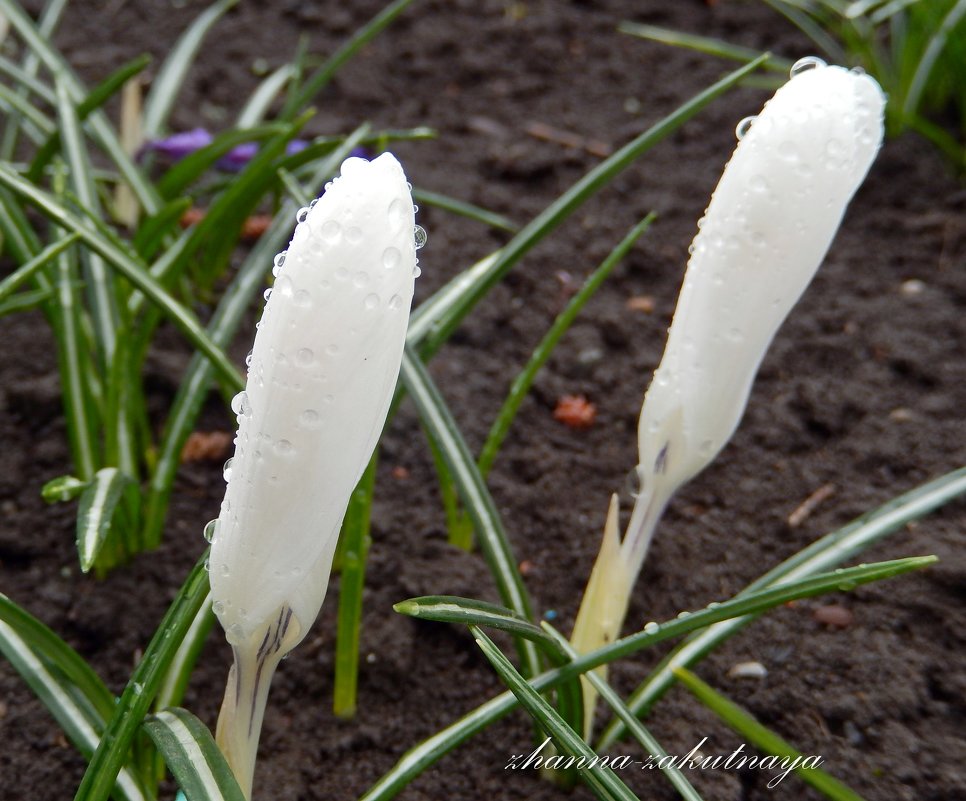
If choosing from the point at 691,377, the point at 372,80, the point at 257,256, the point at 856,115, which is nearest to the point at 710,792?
the point at 691,377

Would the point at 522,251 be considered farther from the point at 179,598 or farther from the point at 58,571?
the point at 58,571

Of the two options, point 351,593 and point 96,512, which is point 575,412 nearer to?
point 351,593

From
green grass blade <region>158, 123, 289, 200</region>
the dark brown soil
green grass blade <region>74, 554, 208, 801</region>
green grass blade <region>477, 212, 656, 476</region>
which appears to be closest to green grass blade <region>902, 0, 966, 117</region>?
the dark brown soil

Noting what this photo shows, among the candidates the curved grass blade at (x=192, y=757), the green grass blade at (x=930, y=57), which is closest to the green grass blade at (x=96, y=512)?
the curved grass blade at (x=192, y=757)

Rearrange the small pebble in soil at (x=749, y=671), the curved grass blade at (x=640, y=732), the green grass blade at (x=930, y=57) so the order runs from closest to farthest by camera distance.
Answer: the curved grass blade at (x=640, y=732), the small pebble in soil at (x=749, y=671), the green grass blade at (x=930, y=57)

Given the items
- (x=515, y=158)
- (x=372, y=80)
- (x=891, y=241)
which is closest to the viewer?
(x=891, y=241)

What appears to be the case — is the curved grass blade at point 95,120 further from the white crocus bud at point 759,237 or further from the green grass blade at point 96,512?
the white crocus bud at point 759,237
